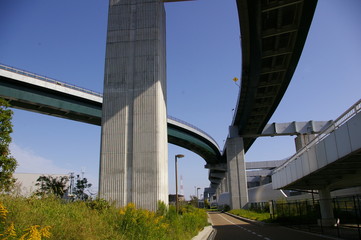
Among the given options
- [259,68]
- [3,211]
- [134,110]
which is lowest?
[3,211]

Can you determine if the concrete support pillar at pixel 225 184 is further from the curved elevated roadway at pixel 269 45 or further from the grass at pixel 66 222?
the grass at pixel 66 222

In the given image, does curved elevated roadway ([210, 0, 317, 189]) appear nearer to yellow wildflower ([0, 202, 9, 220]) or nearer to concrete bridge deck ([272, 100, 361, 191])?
concrete bridge deck ([272, 100, 361, 191])

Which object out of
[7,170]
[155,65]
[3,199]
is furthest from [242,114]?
[3,199]

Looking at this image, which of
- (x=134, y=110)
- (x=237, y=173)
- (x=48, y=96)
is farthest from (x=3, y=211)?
(x=237, y=173)

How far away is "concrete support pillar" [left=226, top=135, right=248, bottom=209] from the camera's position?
56125mm

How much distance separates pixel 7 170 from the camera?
25.4 meters

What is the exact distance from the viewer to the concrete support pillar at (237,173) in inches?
2210

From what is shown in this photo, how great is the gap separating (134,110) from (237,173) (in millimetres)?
38577

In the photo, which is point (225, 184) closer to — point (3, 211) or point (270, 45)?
point (270, 45)

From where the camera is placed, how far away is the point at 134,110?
2238 centimetres

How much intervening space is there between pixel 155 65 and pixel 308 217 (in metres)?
19.7

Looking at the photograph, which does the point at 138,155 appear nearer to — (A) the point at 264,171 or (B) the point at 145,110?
(B) the point at 145,110

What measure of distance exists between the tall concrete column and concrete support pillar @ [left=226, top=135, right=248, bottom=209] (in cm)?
3413

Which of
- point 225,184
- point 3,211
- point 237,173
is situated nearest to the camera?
point 3,211
